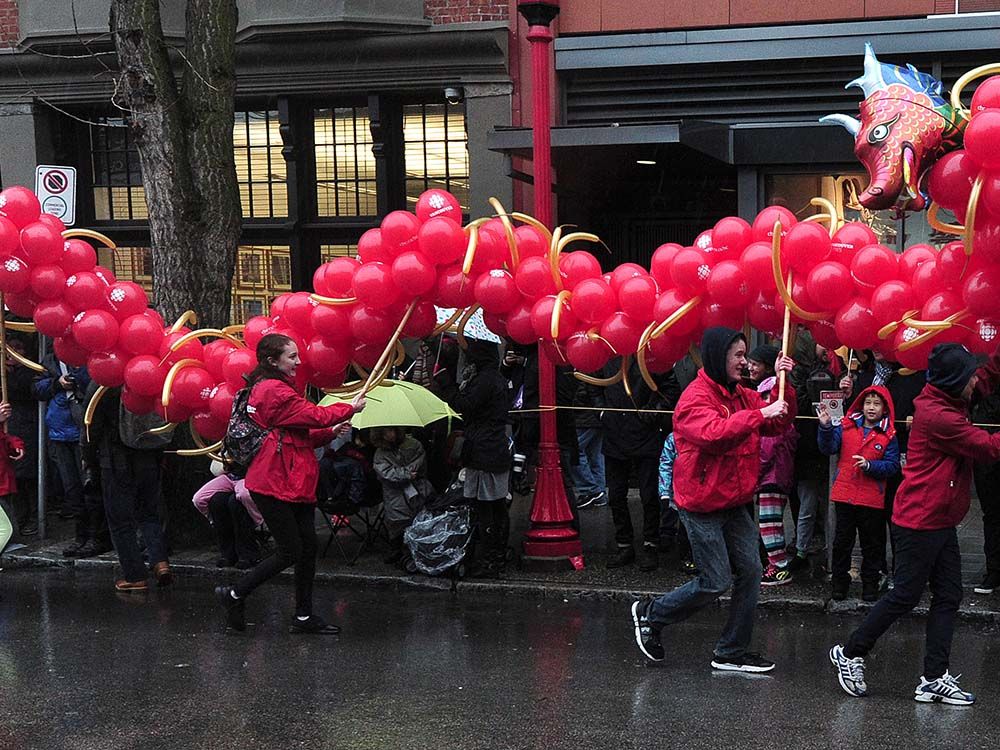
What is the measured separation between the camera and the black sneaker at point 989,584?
27.3ft

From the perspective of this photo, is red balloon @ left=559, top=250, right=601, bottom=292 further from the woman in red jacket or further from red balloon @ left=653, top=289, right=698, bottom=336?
the woman in red jacket

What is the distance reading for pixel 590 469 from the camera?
39.5 ft

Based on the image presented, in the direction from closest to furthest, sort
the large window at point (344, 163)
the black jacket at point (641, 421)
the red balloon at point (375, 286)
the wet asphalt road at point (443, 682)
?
the wet asphalt road at point (443, 682), the red balloon at point (375, 286), the black jacket at point (641, 421), the large window at point (344, 163)

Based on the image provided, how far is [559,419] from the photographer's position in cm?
1052

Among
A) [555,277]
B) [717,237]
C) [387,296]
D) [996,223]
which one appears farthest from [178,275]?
[996,223]

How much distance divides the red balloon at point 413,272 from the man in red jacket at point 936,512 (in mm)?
2848

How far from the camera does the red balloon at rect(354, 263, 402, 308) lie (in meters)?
7.51

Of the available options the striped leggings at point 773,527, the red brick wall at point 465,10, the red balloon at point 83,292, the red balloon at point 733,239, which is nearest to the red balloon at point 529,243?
the red balloon at point 733,239

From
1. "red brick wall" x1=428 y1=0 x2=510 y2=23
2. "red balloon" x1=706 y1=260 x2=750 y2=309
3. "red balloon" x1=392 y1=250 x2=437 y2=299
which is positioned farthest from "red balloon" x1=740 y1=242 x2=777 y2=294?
"red brick wall" x1=428 y1=0 x2=510 y2=23

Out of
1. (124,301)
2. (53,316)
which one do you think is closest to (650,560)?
(124,301)

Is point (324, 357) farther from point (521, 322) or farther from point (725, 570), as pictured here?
point (725, 570)

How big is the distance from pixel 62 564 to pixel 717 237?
5.94 m

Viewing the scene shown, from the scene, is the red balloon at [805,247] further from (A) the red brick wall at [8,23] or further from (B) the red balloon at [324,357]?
(A) the red brick wall at [8,23]

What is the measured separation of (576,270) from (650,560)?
2.62 m
